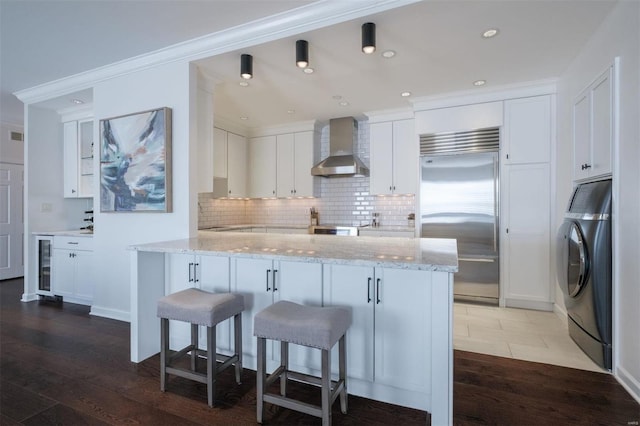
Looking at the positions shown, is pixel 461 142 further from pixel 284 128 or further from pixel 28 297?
pixel 28 297

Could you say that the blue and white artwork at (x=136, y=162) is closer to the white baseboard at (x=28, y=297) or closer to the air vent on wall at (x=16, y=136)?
the white baseboard at (x=28, y=297)

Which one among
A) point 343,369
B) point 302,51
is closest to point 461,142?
point 302,51

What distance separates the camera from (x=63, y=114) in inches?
171

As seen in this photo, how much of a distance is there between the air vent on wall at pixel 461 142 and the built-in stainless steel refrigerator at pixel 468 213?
0.16 feet

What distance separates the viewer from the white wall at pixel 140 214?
2926mm

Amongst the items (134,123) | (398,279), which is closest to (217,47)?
(134,123)

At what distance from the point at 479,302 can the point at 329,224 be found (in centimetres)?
251

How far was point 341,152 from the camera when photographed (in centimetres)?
496

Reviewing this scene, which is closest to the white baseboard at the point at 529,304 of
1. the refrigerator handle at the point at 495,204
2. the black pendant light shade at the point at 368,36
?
the refrigerator handle at the point at 495,204

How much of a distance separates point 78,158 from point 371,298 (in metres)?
4.57

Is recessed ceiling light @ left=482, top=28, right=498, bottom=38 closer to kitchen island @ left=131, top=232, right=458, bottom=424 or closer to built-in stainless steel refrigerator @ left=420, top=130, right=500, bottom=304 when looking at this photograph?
built-in stainless steel refrigerator @ left=420, top=130, right=500, bottom=304

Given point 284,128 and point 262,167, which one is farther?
point 262,167

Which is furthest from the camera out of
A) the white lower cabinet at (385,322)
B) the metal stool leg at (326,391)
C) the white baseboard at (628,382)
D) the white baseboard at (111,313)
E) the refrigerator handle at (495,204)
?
the refrigerator handle at (495,204)

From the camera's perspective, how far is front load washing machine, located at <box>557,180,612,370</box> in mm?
2238
